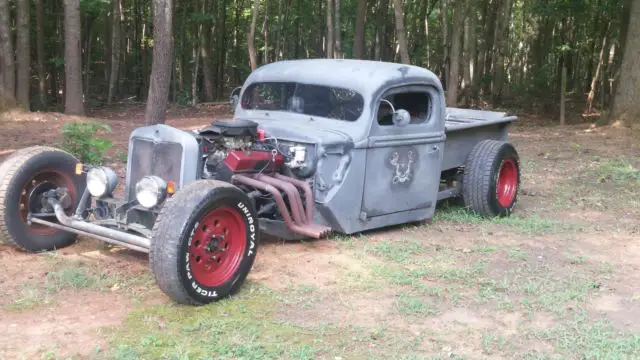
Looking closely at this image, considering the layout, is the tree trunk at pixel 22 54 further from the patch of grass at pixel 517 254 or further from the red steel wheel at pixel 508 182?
the patch of grass at pixel 517 254

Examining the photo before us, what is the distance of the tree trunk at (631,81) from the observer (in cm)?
1470

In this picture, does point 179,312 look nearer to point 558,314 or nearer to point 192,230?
point 192,230

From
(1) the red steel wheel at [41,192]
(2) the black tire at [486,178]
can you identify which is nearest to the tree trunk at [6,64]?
(1) the red steel wheel at [41,192]

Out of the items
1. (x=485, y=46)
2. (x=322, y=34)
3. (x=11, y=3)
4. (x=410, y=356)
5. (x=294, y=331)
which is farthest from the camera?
(x=322, y=34)

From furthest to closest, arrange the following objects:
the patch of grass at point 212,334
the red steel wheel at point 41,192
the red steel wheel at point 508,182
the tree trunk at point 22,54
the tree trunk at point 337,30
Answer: the tree trunk at point 337,30 < the tree trunk at point 22,54 < the red steel wheel at point 508,182 < the red steel wheel at point 41,192 < the patch of grass at point 212,334

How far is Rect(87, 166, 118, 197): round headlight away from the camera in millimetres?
5746

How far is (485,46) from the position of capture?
28047mm

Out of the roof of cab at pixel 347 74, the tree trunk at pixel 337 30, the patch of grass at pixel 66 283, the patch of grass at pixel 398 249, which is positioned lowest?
the patch of grass at pixel 66 283

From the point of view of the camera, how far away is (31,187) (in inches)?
238

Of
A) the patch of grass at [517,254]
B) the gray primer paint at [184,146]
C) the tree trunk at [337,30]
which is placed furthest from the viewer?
the tree trunk at [337,30]

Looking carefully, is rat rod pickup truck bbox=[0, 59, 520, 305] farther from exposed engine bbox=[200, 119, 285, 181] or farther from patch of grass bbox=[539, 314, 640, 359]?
patch of grass bbox=[539, 314, 640, 359]

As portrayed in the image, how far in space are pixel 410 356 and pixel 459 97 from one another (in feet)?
64.1

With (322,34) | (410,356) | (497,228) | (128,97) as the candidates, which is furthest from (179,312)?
(322,34)

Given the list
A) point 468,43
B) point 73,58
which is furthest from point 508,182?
point 468,43
